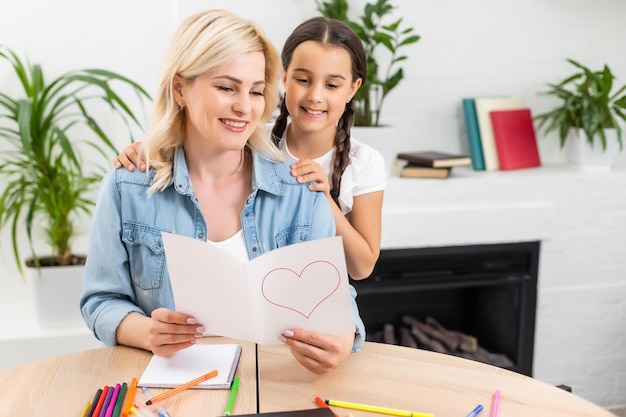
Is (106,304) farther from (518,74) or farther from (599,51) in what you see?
(599,51)

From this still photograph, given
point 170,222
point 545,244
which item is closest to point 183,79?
point 170,222

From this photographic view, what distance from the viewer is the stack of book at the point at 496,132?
260cm

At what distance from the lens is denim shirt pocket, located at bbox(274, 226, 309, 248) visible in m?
1.38

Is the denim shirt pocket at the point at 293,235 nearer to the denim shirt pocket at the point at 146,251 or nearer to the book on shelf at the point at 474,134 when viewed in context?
the denim shirt pocket at the point at 146,251

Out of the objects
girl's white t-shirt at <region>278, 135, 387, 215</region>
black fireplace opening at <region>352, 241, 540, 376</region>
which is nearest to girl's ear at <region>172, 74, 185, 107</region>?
girl's white t-shirt at <region>278, 135, 387, 215</region>

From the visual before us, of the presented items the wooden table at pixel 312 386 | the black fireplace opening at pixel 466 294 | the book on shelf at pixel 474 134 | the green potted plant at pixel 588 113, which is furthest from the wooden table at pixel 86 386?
the green potted plant at pixel 588 113

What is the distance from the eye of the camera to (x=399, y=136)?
2.66 metres

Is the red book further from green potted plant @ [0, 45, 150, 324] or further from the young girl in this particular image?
green potted plant @ [0, 45, 150, 324]

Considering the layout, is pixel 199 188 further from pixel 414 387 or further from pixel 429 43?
pixel 429 43

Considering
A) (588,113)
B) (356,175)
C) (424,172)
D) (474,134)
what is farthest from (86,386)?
(588,113)

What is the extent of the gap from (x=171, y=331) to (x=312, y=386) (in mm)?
250

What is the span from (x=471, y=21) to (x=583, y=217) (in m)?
0.87

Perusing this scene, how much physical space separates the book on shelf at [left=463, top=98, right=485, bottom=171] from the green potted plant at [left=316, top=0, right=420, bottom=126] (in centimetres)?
32

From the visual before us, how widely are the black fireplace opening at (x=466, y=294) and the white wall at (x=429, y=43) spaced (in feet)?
1.75
